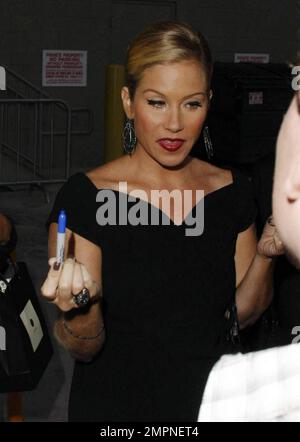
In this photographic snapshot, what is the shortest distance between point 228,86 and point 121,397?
26.6 feet

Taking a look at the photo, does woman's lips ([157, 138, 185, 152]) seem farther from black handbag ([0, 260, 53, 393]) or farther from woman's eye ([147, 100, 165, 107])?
black handbag ([0, 260, 53, 393])

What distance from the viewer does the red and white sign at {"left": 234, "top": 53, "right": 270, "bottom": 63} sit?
1301 cm

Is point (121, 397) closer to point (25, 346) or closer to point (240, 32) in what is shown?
point (25, 346)

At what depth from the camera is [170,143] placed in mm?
2459

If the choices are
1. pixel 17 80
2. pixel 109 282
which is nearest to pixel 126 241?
pixel 109 282

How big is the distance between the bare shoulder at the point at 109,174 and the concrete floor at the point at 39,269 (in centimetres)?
256

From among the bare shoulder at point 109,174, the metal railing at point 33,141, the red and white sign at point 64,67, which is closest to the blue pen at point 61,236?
the bare shoulder at point 109,174

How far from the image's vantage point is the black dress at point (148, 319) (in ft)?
7.95

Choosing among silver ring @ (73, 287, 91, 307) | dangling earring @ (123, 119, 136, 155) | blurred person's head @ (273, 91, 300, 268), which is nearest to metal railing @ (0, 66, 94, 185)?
dangling earring @ (123, 119, 136, 155)

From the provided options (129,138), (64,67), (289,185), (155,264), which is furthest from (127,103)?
(64,67)

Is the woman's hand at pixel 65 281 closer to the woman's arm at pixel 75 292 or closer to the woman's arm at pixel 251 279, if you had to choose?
the woman's arm at pixel 75 292

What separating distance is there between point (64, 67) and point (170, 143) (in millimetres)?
9698

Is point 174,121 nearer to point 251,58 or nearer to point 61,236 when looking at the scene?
point 61,236

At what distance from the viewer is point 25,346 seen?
7.51 ft
